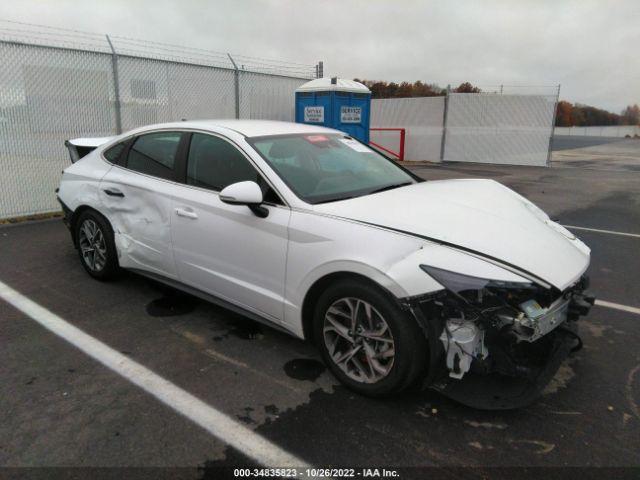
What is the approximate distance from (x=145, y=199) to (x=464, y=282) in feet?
8.94

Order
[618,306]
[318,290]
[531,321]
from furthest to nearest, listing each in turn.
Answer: [618,306], [318,290], [531,321]

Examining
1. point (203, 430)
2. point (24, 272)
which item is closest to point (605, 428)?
point (203, 430)

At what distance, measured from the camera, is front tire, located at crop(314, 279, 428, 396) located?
2.57 m

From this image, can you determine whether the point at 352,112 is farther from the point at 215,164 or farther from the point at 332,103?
→ the point at 215,164

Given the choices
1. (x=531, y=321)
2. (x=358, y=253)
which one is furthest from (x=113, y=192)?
(x=531, y=321)

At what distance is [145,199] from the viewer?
400cm

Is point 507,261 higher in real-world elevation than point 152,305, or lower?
higher

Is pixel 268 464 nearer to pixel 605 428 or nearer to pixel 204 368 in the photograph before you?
pixel 204 368

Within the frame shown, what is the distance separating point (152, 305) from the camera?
4.23 m

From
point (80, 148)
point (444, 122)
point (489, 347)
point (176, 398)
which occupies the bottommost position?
point (176, 398)

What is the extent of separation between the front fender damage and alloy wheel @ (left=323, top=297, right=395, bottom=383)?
0.25 metres

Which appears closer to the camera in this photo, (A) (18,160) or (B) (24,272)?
(B) (24,272)

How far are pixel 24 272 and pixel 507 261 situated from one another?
473 cm

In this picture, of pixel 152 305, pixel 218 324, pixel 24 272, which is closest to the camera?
pixel 218 324
